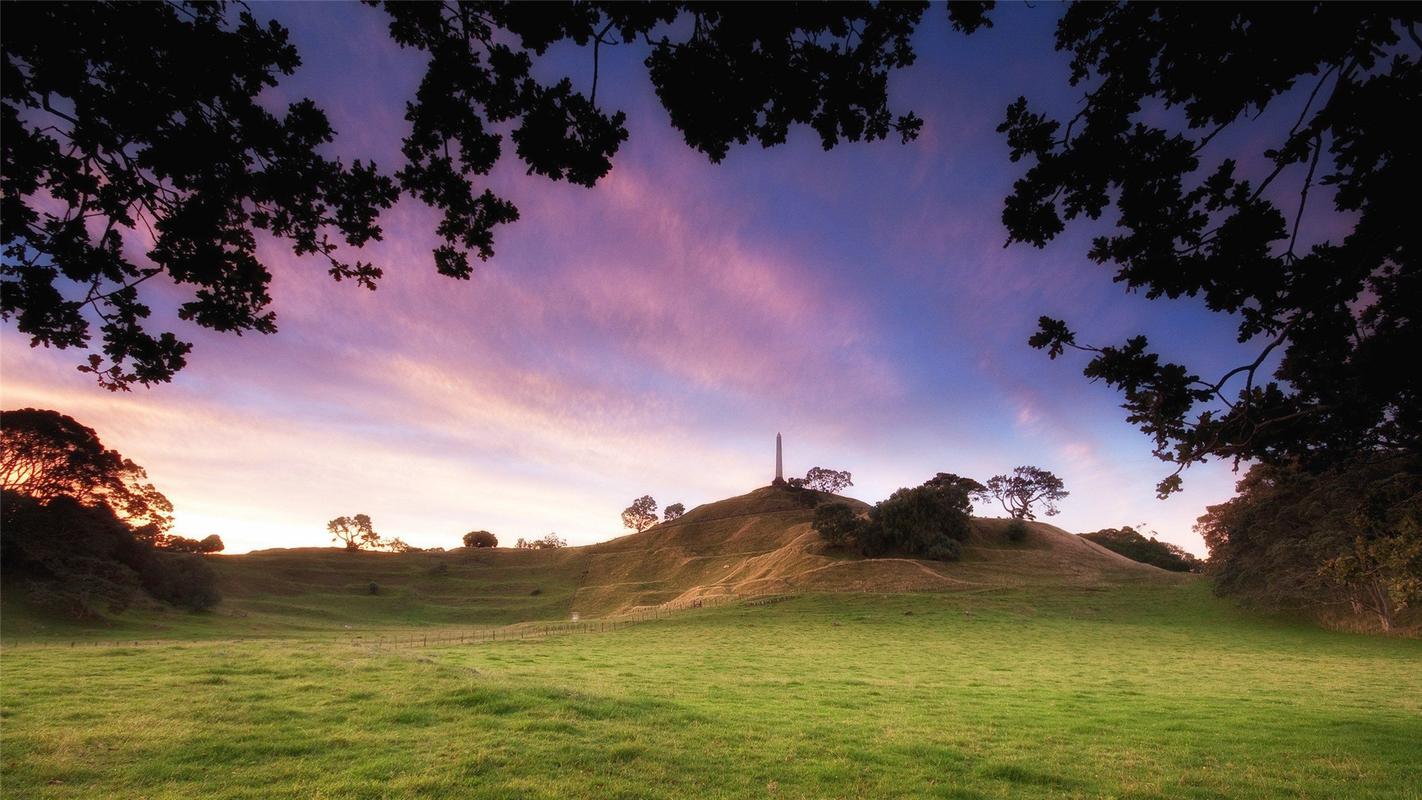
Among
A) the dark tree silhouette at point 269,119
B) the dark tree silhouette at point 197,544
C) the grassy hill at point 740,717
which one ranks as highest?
the dark tree silhouette at point 269,119

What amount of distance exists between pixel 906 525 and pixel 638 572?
4675cm

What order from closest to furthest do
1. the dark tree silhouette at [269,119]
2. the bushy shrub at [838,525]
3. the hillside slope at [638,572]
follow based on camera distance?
the dark tree silhouette at [269,119] → the hillside slope at [638,572] → the bushy shrub at [838,525]

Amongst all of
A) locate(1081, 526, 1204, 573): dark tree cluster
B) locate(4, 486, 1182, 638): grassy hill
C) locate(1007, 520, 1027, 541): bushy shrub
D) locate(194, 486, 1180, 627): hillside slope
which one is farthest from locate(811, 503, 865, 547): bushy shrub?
locate(1081, 526, 1204, 573): dark tree cluster

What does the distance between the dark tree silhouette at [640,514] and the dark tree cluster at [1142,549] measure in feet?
340

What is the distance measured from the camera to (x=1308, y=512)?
4203 centimetres

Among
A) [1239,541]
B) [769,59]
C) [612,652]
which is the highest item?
[769,59]

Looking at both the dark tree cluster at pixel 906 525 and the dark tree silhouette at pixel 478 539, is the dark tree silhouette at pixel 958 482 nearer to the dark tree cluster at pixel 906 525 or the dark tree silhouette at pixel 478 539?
the dark tree cluster at pixel 906 525

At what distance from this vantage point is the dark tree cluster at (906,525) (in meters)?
74.9

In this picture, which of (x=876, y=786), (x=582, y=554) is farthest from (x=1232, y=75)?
(x=582, y=554)

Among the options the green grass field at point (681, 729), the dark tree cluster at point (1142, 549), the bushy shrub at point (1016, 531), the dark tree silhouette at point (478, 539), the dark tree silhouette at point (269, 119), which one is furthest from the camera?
the dark tree silhouette at point (478, 539)

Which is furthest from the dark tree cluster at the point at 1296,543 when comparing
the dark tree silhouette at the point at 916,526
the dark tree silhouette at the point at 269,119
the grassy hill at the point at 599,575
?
the dark tree silhouette at the point at 269,119

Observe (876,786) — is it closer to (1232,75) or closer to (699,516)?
(1232,75)

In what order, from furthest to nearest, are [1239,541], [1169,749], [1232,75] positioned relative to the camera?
[1239,541] → [1169,749] → [1232,75]

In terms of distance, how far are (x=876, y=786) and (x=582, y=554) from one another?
372 feet
